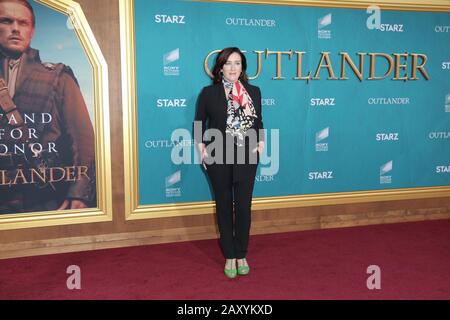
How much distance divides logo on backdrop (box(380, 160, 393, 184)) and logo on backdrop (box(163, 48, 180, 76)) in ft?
7.20

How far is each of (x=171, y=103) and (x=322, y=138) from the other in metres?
1.45

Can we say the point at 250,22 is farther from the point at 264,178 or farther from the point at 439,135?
the point at 439,135

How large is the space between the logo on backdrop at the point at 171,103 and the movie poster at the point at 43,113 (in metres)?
0.55

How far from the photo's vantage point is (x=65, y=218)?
3758 millimetres

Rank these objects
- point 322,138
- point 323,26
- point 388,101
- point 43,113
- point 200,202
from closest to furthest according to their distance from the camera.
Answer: point 43,113 < point 200,202 < point 323,26 < point 322,138 < point 388,101

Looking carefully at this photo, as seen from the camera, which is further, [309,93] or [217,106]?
[309,93]

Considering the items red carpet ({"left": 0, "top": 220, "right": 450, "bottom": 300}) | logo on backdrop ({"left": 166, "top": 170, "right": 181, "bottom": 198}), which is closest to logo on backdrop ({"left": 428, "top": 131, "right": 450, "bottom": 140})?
red carpet ({"left": 0, "top": 220, "right": 450, "bottom": 300})

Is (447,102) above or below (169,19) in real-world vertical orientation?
below

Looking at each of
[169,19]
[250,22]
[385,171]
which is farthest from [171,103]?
[385,171]

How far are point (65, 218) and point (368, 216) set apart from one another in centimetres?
280

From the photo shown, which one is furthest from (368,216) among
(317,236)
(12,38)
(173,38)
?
(12,38)

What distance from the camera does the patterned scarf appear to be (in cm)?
314

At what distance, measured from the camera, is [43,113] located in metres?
3.63

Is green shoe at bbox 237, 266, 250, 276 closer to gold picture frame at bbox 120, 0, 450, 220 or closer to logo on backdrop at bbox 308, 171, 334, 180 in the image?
gold picture frame at bbox 120, 0, 450, 220
